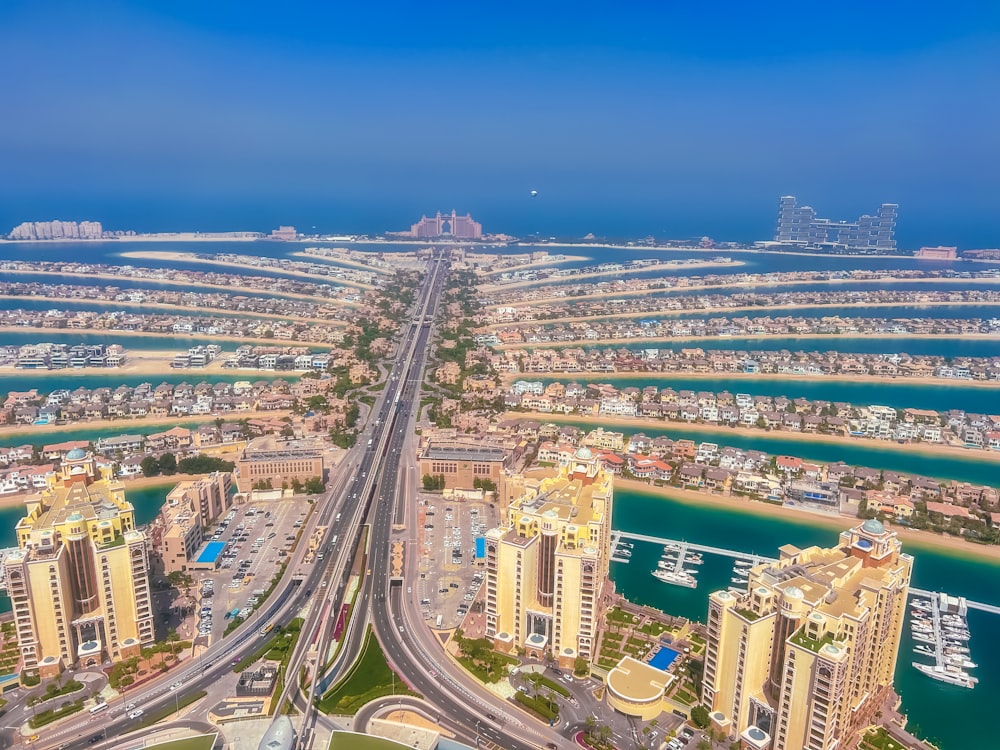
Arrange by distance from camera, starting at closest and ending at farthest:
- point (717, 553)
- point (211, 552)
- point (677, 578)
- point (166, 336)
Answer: point (677, 578), point (211, 552), point (717, 553), point (166, 336)

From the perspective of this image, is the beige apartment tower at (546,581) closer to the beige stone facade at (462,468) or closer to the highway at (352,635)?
the highway at (352,635)

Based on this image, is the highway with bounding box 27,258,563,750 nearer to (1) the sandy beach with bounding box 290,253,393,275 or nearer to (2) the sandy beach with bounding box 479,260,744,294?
(2) the sandy beach with bounding box 479,260,744,294

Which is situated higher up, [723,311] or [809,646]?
[723,311]

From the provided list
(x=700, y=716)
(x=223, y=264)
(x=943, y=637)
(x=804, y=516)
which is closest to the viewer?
(x=700, y=716)

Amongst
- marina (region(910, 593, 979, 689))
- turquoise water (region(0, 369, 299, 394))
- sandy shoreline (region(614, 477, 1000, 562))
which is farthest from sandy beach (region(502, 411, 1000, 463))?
turquoise water (region(0, 369, 299, 394))

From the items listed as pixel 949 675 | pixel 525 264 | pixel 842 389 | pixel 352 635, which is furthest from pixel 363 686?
pixel 525 264

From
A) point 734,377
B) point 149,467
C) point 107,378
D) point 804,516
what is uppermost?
point 734,377

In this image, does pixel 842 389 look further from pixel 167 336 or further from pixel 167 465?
pixel 167 336
